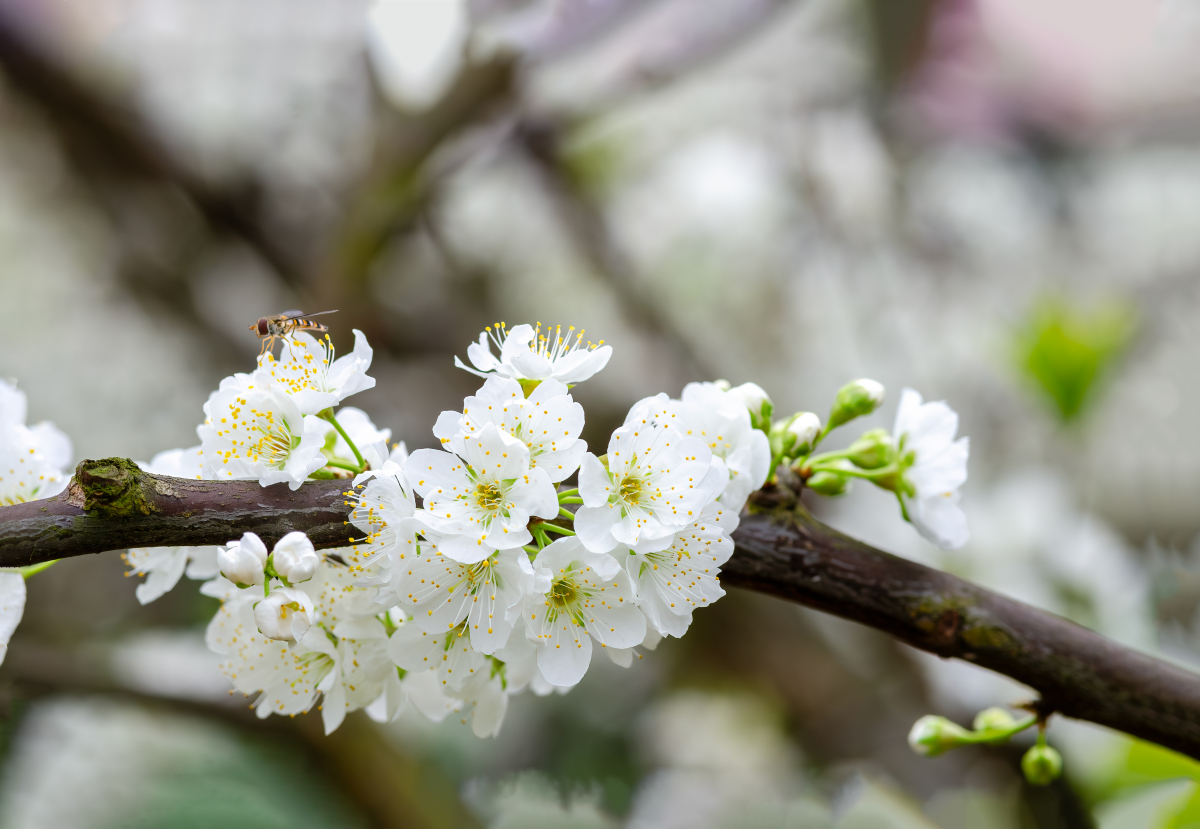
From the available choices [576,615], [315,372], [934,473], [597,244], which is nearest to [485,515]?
[576,615]

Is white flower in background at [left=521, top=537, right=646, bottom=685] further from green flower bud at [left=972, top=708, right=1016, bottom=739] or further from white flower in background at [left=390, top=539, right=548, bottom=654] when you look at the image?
green flower bud at [left=972, top=708, right=1016, bottom=739]

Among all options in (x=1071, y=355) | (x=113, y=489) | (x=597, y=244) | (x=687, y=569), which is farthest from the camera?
(x=597, y=244)

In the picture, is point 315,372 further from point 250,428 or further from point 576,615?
point 576,615

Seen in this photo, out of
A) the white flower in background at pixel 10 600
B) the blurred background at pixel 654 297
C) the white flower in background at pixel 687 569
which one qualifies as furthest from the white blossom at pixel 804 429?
the blurred background at pixel 654 297

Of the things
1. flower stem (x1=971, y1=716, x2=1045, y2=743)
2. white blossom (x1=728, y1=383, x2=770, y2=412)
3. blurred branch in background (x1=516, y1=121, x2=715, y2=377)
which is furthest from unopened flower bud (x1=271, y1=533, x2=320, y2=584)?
blurred branch in background (x1=516, y1=121, x2=715, y2=377)

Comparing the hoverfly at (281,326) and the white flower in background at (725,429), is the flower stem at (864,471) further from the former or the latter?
the hoverfly at (281,326)

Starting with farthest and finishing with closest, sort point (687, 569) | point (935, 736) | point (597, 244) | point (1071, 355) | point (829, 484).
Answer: point (597, 244), point (1071, 355), point (935, 736), point (829, 484), point (687, 569)
